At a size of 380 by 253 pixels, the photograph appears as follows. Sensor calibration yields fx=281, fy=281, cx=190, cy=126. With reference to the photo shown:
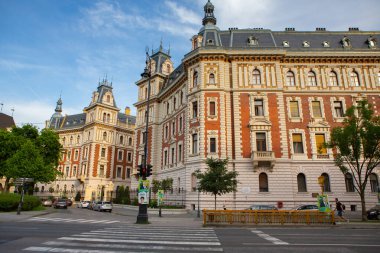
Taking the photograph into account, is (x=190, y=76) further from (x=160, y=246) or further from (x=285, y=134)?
(x=160, y=246)

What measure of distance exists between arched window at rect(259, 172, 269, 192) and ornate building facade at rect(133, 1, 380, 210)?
0.10 metres

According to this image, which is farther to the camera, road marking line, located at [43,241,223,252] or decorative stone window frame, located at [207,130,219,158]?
decorative stone window frame, located at [207,130,219,158]

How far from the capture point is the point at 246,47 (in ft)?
111

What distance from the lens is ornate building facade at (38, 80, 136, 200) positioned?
2466 inches

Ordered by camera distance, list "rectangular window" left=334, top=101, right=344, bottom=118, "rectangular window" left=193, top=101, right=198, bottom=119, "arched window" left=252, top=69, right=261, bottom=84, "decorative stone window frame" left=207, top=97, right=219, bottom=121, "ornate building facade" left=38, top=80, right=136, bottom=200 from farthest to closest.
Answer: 1. "ornate building facade" left=38, top=80, right=136, bottom=200
2. "rectangular window" left=193, top=101, right=198, bottom=119
3. "arched window" left=252, top=69, right=261, bottom=84
4. "rectangular window" left=334, top=101, right=344, bottom=118
5. "decorative stone window frame" left=207, top=97, right=219, bottom=121

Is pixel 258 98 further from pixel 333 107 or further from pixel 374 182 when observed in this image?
pixel 374 182

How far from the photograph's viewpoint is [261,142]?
31328 mm

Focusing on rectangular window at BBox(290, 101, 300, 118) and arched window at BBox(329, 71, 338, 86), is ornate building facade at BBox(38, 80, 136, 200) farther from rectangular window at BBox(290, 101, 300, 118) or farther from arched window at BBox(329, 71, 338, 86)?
arched window at BBox(329, 71, 338, 86)

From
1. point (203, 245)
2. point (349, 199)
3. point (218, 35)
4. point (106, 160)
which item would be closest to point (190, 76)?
point (218, 35)

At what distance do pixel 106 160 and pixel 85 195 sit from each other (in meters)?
8.91

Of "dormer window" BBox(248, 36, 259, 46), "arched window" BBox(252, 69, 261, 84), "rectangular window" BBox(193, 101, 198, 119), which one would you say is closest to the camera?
"arched window" BBox(252, 69, 261, 84)

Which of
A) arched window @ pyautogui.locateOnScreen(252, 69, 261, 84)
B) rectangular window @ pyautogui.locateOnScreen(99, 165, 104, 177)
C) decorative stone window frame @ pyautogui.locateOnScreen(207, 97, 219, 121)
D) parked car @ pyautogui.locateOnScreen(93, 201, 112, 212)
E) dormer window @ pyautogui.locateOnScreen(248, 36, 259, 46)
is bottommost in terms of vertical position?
parked car @ pyautogui.locateOnScreen(93, 201, 112, 212)

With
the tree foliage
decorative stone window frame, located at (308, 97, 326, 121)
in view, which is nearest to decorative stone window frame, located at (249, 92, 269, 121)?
decorative stone window frame, located at (308, 97, 326, 121)

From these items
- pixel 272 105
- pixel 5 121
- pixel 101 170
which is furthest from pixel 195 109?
pixel 5 121
